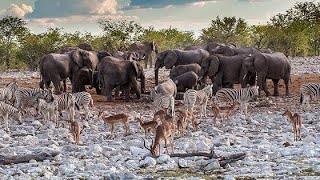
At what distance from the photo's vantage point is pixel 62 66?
2980 cm

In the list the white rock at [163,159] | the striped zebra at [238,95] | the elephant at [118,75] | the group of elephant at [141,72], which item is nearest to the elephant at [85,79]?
the group of elephant at [141,72]

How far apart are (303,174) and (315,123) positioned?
8024 mm

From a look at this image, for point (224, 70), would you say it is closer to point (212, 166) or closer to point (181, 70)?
point (181, 70)

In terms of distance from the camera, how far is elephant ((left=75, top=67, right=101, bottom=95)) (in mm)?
30000

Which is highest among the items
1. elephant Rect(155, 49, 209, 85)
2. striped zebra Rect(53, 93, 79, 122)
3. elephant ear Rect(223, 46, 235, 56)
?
elephant ear Rect(223, 46, 235, 56)

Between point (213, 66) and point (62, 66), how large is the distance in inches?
276

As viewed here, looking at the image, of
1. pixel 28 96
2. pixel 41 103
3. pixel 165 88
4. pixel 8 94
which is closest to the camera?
pixel 41 103

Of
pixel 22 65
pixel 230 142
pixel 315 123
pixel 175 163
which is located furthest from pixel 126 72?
pixel 22 65

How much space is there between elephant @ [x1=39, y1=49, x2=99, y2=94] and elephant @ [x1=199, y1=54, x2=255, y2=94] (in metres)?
5.66

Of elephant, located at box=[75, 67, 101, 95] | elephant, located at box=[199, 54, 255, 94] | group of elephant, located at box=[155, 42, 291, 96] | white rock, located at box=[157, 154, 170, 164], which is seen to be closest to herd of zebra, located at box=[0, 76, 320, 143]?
group of elephant, located at box=[155, 42, 291, 96]

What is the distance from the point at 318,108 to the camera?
22.8 metres

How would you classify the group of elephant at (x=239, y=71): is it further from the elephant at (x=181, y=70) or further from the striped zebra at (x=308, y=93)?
the striped zebra at (x=308, y=93)

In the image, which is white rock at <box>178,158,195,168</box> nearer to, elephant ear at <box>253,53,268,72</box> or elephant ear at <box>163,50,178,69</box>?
elephant ear at <box>253,53,268,72</box>

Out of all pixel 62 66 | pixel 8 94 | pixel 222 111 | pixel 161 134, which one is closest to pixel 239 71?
pixel 62 66
